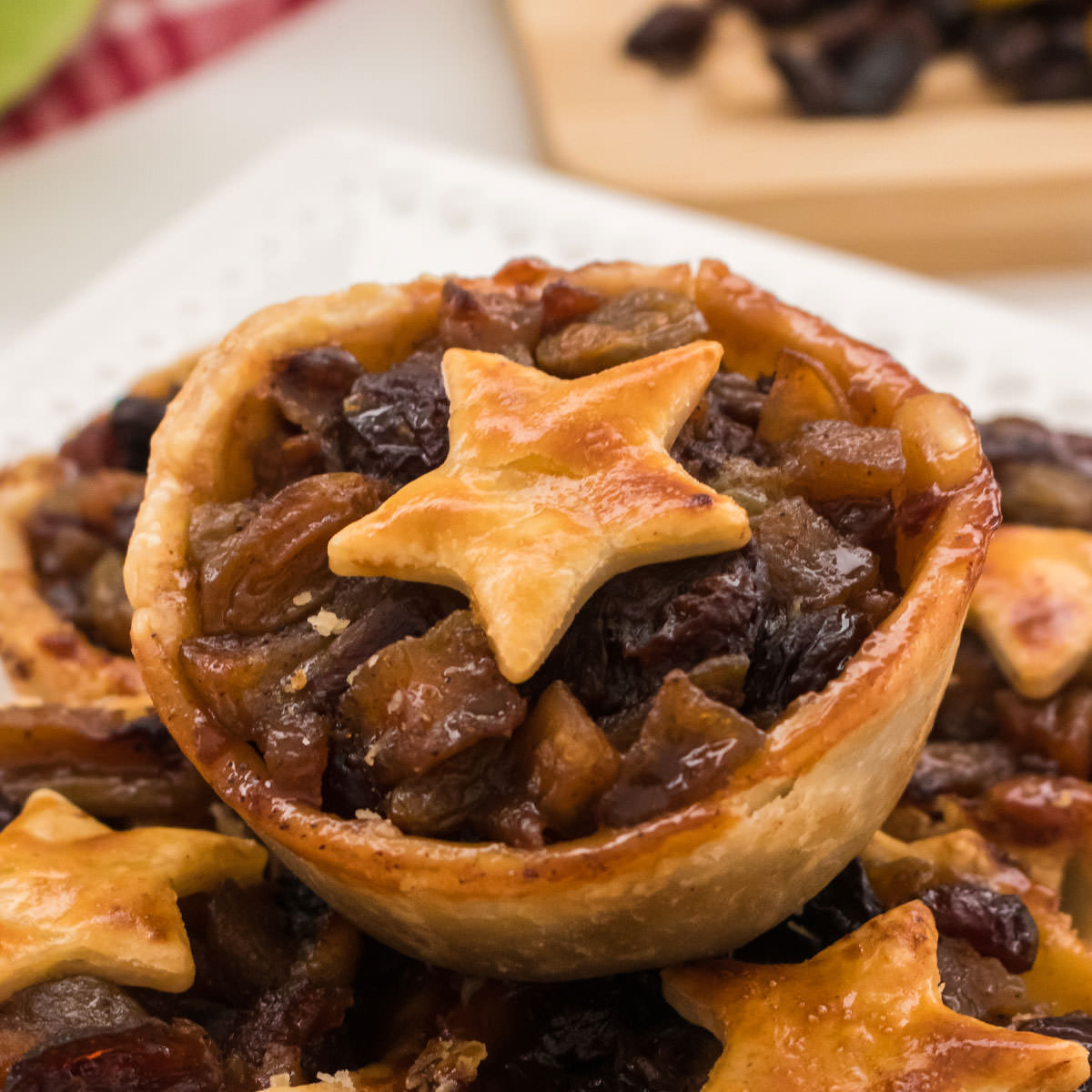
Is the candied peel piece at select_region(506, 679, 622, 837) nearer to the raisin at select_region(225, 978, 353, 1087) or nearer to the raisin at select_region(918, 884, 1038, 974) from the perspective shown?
the raisin at select_region(225, 978, 353, 1087)

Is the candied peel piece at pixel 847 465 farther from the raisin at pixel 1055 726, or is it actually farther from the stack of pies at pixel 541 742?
the raisin at pixel 1055 726

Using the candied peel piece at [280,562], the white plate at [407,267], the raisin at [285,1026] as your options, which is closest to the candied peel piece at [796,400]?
the candied peel piece at [280,562]

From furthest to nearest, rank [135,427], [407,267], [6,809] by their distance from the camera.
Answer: [407,267], [135,427], [6,809]

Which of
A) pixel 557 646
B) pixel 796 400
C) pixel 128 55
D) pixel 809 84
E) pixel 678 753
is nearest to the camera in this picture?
pixel 678 753

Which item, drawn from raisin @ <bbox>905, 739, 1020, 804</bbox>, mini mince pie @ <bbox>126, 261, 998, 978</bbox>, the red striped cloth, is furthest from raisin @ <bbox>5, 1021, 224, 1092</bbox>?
the red striped cloth

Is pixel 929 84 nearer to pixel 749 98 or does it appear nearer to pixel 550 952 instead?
pixel 749 98

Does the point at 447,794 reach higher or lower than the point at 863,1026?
higher

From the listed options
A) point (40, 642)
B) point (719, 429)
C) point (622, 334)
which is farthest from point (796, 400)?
point (40, 642)

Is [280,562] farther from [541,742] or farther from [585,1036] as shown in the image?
[585,1036]
